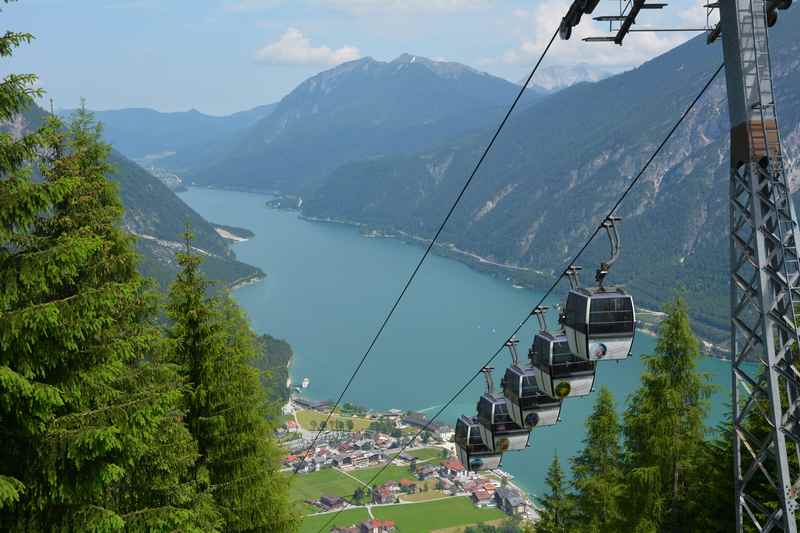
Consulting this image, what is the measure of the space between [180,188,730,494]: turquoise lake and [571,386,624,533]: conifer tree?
56.4 feet

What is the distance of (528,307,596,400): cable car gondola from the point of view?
7371 millimetres

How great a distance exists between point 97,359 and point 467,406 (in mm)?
47124

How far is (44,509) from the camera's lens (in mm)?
4281

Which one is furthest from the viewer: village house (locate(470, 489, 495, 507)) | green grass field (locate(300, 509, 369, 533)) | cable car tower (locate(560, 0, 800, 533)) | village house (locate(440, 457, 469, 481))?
village house (locate(440, 457, 469, 481))

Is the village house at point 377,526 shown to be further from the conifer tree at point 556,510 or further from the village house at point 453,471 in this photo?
the conifer tree at point 556,510

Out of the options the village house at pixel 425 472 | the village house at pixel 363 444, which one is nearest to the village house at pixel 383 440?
the village house at pixel 363 444

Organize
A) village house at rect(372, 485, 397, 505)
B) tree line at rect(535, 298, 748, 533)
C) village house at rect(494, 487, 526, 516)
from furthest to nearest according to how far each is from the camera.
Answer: village house at rect(372, 485, 397, 505) → village house at rect(494, 487, 526, 516) → tree line at rect(535, 298, 748, 533)

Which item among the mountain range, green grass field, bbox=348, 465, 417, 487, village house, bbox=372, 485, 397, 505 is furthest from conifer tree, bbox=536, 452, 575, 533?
the mountain range

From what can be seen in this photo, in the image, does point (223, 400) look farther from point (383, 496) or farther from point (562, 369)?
point (383, 496)

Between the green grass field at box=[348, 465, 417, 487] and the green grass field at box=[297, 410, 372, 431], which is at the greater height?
the green grass field at box=[297, 410, 372, 431]

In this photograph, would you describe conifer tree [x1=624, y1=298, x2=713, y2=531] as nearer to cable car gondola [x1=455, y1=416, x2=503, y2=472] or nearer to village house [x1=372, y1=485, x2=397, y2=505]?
cable car gondola [x1=455, y1=416, x2=503, y2=472]

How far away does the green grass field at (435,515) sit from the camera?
4100 cm

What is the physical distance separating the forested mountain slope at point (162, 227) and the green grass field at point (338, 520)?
158ft

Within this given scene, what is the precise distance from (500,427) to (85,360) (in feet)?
17.5
